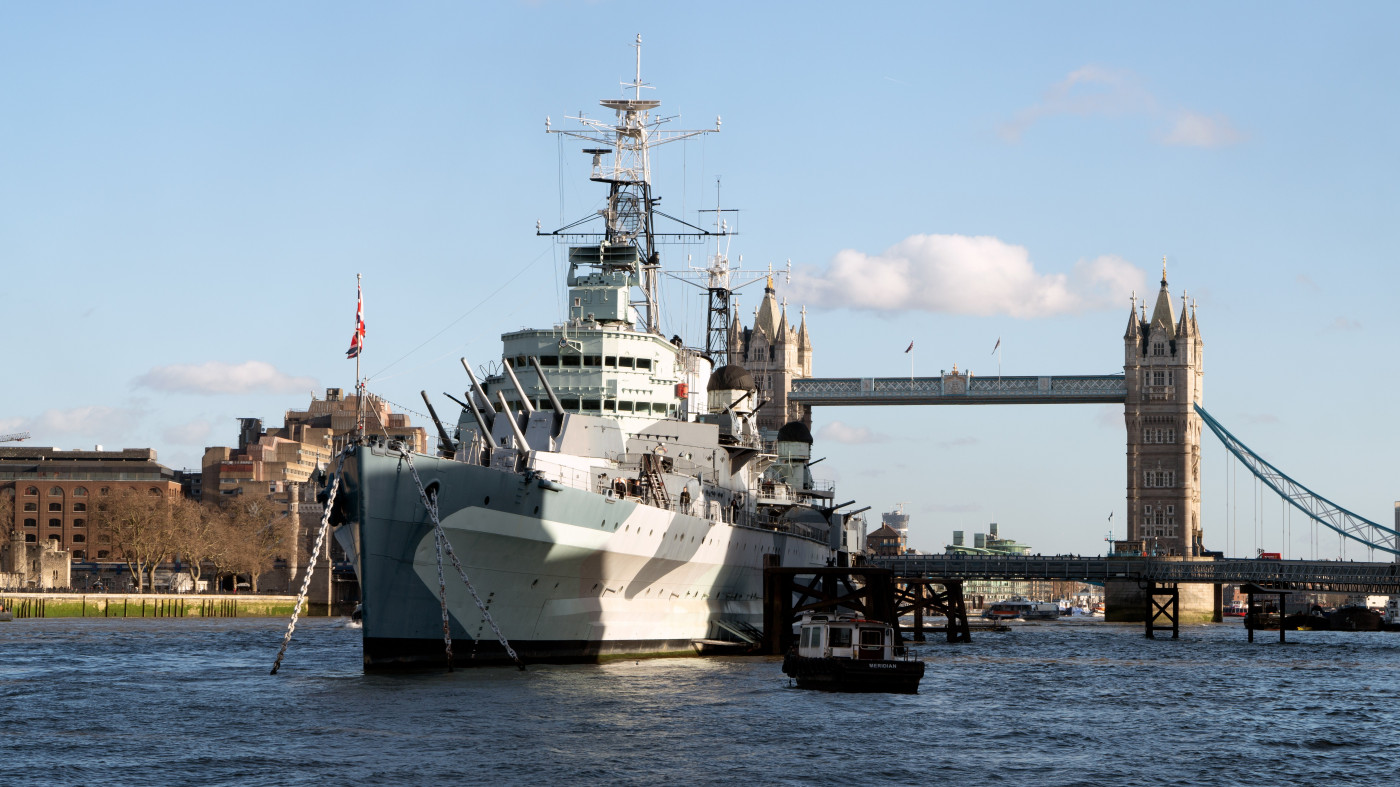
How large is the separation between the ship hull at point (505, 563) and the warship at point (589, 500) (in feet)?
0.16

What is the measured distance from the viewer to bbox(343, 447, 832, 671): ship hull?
36.0 meters

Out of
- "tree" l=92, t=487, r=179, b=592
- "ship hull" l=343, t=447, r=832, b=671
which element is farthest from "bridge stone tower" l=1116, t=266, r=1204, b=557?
"ship hull" l=343, t=447, r=832, b=671

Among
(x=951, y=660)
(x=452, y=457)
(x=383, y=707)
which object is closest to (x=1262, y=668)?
(x=951, y=660)

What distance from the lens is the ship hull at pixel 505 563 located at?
36.0m

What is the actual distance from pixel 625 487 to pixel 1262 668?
92.1 feet

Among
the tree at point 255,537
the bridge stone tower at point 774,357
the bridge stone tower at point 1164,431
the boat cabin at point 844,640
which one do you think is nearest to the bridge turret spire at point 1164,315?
the bridge stone tower at point 1164,431

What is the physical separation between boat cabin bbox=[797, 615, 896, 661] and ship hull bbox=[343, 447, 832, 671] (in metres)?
5.82

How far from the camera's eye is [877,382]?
15138 centimetres

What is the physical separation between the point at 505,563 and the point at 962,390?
11415 centimetres

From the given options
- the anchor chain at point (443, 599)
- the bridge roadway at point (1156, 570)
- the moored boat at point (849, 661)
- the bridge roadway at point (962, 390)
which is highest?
the bridge roadway at point (962, 390)

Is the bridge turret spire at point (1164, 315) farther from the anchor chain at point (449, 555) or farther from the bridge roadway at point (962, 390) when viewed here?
the anchor chain at point (449, 555)

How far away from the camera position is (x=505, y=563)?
124 ft

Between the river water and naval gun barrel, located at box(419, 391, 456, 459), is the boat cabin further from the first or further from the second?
naval gun barrel, located at box(419, 391, 456, 459)

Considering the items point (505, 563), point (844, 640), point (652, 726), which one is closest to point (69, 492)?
point (505, 563)
